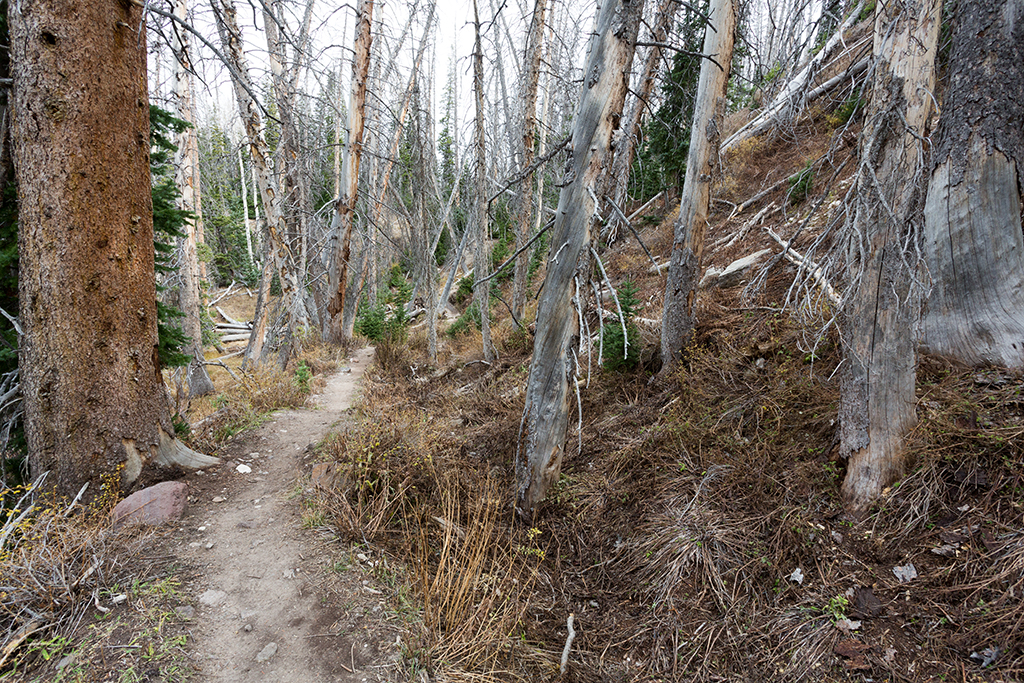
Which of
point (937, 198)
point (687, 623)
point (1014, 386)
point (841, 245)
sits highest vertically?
point (937, 198)

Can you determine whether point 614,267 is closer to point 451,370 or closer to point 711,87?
point 451,370

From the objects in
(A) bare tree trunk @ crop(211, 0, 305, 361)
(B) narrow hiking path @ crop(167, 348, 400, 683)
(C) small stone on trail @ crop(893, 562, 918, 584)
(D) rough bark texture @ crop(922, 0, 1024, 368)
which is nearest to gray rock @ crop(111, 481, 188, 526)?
(B) narrow hiking path @ crop(167, 348, 400, 683)

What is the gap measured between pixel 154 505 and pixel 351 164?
7459mm

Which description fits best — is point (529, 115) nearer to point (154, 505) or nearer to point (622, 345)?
point (622, 345)

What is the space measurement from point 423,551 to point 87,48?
4384mm

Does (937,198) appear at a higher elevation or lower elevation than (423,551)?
higher

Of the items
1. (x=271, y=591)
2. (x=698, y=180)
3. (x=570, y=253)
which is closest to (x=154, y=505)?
(x=271, y=591)

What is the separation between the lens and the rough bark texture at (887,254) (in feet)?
8.71

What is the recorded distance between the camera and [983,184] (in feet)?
Answer: 10.7

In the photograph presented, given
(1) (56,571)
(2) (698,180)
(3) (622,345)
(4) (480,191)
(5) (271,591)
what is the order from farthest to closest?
(4) (480,191), (3) (622,345), (2) (698,180), (5) (271,591), (1) (56,571)

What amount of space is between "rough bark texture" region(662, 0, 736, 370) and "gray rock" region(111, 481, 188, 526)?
197 inches

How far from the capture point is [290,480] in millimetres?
4023

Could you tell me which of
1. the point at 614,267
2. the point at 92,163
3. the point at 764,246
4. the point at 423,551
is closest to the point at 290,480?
the point at 423,551

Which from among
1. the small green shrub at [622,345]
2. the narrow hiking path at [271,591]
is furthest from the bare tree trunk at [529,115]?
the narrow hiking path at [271,591]
